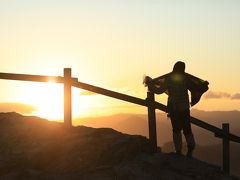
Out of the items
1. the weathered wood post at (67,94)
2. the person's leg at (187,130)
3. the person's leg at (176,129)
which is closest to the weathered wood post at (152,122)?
the person's leg at (176,129)

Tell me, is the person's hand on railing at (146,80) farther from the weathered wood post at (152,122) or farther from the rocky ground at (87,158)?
the rocky ground at (87,158)

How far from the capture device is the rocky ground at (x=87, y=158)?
8.38 metres

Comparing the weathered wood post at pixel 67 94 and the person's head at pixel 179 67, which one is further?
the person's head at pixel 179 67

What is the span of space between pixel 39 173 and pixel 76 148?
1.26m

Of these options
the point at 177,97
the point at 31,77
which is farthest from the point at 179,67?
the point at 31,77

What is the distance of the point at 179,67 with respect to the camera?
9852mm

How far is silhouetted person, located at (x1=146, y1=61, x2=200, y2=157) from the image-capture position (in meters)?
9.85

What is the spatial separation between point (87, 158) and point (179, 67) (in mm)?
2649

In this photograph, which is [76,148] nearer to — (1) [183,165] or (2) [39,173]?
(2) [39,173]

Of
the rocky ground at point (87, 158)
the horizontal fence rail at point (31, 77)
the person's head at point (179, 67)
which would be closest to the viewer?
the rocky ground at point (87, 158)

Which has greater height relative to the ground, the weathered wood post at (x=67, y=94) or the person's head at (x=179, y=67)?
the person's head at (x=179, y=67)

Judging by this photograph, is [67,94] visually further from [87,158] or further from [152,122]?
[152,122]

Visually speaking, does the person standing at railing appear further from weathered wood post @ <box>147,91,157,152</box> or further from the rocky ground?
the rocky ground

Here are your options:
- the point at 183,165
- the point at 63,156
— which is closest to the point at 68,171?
the point at 63,156
